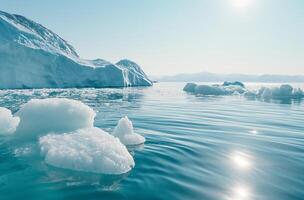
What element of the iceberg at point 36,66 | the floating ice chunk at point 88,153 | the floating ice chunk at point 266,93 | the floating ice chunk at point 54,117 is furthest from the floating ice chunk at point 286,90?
the iceberg at point 36,66

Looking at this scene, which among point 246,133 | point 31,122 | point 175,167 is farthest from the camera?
point 246,133

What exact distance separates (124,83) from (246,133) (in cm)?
4601

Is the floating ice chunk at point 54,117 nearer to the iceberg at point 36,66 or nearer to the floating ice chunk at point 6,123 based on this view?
the floating ice chunk at point 6,123

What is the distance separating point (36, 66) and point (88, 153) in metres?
39.0

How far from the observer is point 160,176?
13.3 feet

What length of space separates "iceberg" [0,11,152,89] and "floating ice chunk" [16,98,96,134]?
35293 mm

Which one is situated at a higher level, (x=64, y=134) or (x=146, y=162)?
(x=64, y=134)

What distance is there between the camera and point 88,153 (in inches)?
171

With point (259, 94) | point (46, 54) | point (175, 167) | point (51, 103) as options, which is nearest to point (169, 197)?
point (175, 167)

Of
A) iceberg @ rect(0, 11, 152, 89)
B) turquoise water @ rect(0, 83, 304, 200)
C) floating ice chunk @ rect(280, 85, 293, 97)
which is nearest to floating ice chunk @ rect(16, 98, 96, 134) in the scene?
turquoise water @ rect(0, 83, 304, 200)

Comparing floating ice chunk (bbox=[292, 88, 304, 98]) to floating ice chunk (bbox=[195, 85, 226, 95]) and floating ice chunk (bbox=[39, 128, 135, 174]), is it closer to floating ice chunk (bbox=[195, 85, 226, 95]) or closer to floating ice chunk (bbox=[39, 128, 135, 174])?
floating ice chunk (bbox=[195, 85, 226, 95])

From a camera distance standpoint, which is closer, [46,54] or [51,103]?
[51,103]

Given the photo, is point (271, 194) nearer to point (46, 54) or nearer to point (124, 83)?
point (46, 54)

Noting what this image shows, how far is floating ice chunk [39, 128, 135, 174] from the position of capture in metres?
4.12
